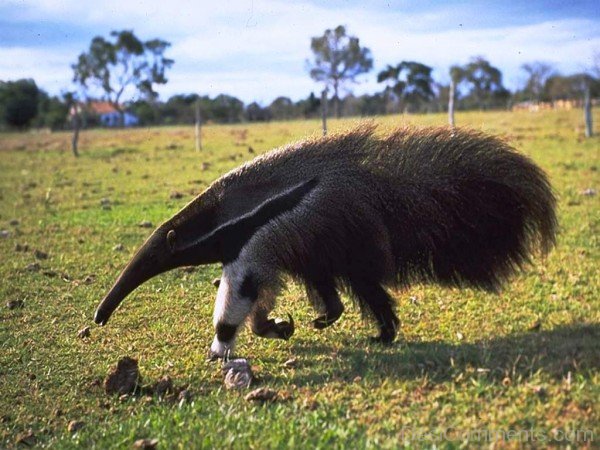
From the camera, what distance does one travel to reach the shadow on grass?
3.53 metres

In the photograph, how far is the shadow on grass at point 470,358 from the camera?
3.53 metres

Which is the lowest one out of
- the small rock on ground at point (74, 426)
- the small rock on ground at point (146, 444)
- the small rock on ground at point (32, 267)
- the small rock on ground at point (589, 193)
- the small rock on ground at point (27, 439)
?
the small rock on ground at point (27, 439)

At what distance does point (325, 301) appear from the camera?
15.9 feet

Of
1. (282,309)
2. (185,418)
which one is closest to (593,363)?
(185,418)

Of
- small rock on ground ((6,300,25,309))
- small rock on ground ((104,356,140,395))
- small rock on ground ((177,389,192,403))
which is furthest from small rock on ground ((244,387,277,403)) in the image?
small rock on ground ((6,300,25,309))

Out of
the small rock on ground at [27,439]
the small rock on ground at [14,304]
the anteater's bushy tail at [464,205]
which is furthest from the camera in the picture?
the small rock on ground at [14,304]

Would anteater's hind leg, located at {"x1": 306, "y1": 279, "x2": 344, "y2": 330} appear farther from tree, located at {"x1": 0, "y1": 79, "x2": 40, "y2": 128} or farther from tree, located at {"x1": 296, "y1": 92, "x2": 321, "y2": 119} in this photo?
tree, located at {"x1": 296, "y1": 92, "x2": 321, "y2": 119}

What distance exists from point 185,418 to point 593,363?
6.85 feet

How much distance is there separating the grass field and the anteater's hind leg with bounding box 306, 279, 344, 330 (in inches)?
4.5

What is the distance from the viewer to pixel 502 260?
4441mm

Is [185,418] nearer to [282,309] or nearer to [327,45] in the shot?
[282,309]

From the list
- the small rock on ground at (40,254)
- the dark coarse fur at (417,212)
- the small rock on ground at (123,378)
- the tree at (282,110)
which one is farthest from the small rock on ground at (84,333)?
the tree at (282,110)

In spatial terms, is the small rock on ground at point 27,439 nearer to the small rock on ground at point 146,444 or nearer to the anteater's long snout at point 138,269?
the small rock on ground at point 146,444

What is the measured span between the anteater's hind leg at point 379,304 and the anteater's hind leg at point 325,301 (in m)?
0.21
